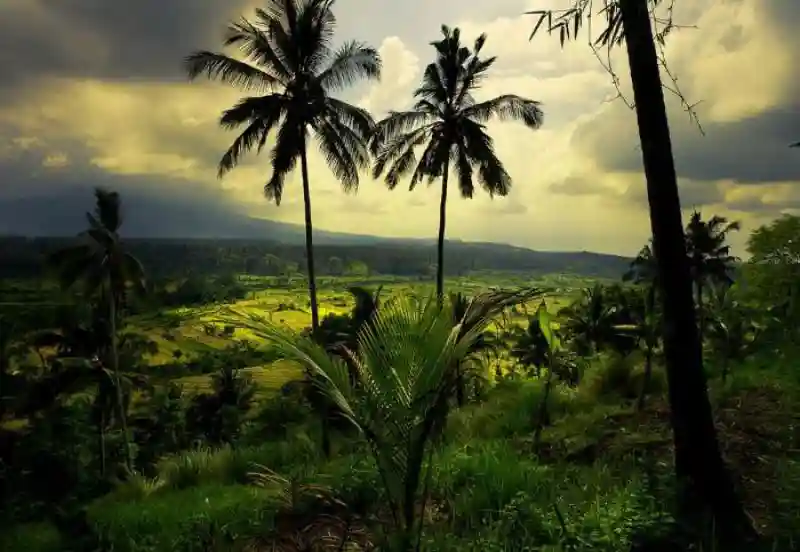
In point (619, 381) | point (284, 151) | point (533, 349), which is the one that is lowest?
point (533, 349)

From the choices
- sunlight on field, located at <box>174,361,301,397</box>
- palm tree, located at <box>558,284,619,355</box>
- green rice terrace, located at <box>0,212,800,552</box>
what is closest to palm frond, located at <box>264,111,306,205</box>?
green rice terrace, located at <box>0,212,800,552</box>

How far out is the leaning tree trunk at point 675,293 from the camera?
366 centimetres

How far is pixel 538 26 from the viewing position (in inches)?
148

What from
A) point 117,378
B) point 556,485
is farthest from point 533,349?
point 556,485

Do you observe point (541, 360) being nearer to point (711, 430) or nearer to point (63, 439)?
point (63, 439)

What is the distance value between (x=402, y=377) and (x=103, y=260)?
19.0 meters

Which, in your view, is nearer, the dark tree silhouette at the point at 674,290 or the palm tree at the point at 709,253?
the dark tree silhouette at the point at 674,290

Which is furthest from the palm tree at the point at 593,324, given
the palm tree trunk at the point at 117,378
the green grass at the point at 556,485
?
the palm tree trunk at the point at 117,378

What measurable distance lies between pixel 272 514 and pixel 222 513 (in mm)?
802

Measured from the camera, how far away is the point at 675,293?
12.0 ft

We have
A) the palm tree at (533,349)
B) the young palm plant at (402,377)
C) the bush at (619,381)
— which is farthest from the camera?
the palm tree at (533,349)

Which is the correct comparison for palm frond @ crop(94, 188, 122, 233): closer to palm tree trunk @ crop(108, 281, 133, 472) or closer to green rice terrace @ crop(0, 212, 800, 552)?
palm tree trunk @ crop(108, 281, 133, 472)

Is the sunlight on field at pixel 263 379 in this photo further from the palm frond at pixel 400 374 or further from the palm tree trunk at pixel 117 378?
the palm frond at pixel 400 374

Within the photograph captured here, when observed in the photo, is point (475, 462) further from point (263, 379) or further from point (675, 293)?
point (263, 379)
